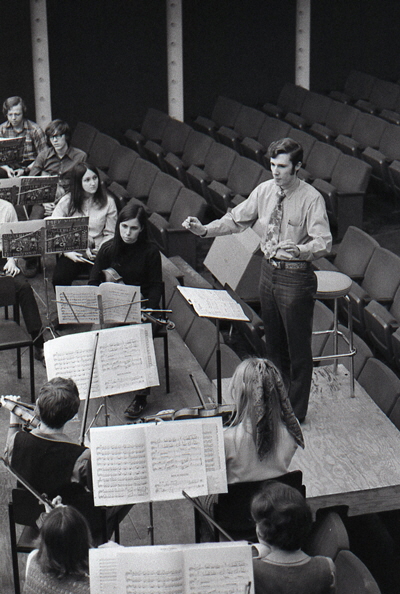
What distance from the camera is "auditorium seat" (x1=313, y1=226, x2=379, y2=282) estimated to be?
5961 mm

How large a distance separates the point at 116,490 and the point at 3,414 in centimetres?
173

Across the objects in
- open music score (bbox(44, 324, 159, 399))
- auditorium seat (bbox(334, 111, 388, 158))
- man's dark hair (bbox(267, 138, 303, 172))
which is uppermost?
man's dark hair (bbox(267, 138, 303, 172))

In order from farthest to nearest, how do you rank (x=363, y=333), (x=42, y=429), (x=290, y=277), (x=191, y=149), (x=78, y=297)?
(x=191, y=149)
(x=363, y=333)
(x=78, y=297)
(x=290, y=277)
(x=42, y=429)

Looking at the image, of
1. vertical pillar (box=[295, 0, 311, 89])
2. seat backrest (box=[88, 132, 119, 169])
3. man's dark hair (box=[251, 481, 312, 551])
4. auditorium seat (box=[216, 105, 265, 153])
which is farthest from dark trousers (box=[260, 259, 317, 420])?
vertical pillar (box=[295, 0, 311, 89])

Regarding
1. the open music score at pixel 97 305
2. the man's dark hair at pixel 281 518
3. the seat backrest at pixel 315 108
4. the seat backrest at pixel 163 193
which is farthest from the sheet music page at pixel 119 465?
the seat backrest at pixel 315 108

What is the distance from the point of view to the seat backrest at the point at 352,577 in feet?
8.81

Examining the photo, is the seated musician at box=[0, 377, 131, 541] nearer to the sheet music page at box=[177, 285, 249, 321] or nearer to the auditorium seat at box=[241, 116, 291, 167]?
the sheet music page at box=[177, 285, 249, 321]

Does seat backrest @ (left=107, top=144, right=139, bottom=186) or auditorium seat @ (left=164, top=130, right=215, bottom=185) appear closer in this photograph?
seat backrest @ (left=107, top=144, right=139, bottom=186)

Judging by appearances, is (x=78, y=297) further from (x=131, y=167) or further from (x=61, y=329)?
(x=131, y=167)

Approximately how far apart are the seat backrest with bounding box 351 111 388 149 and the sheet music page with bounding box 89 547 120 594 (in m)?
6.62

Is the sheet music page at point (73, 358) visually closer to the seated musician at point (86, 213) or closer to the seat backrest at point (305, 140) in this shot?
the seated musician at point (86, 213)

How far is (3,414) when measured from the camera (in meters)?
4.44

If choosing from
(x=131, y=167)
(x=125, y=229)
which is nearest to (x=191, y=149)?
(x=131, y=167)

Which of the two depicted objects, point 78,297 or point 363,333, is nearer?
point 78,297
